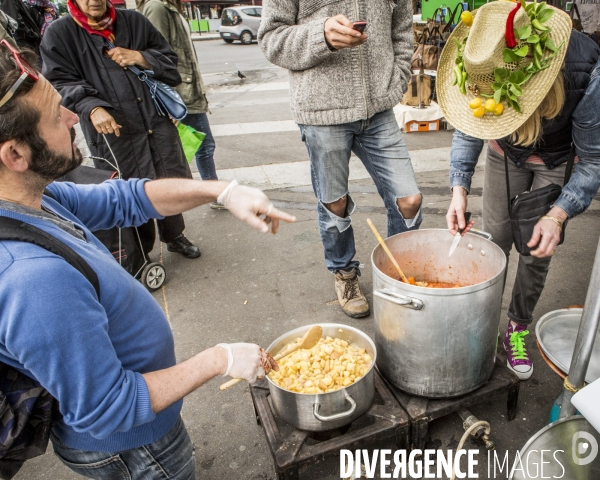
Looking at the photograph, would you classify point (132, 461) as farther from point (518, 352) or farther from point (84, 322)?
point (518, 352)

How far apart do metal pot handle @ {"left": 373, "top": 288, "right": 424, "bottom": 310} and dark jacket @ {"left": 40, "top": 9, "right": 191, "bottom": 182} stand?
2.25m

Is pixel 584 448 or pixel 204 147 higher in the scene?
pixel 584 448

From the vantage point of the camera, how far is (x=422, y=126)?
23.2 ft

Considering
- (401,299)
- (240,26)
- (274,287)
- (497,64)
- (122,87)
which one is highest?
(497,64)

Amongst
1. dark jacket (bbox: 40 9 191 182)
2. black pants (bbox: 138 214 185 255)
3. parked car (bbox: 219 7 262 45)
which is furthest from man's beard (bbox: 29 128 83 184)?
parked car (bbox: 219 7 262 45)

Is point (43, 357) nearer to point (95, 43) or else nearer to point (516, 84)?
point (516, 84)

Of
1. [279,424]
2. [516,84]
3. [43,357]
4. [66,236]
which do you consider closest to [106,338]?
[43,357]

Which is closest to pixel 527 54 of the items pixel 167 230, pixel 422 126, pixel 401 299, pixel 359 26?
pixel 359 26

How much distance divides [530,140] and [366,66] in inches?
39.4

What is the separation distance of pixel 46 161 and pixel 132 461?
3.15 ft

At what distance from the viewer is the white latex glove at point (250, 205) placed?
58.1 inches

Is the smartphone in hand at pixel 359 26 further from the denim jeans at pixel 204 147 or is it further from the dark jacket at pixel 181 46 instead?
the denim jeans at pixel 204 147

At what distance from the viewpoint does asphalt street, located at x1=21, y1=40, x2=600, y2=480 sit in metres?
2.18

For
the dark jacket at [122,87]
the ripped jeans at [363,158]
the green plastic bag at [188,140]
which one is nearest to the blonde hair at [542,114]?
the ripped jeans at [363,158]
